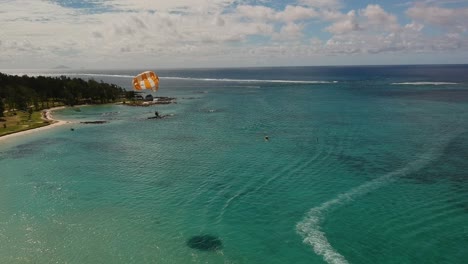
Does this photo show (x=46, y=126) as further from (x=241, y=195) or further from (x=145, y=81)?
(x=241, y=195)

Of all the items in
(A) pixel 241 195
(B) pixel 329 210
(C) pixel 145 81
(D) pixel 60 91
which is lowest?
(B) pixel 329 210

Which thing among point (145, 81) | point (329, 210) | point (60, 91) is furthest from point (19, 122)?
point (329, 210)

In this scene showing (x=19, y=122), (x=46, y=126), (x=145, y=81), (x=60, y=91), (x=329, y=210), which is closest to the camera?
(x=329, y=210)

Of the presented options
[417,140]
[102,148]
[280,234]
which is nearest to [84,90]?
[102,148]

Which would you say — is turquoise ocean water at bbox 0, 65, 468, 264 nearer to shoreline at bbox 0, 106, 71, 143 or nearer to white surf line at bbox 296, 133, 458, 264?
white surf line at bbox 296, 133, 458, 264

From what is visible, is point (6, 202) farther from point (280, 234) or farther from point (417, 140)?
point (417, 140)

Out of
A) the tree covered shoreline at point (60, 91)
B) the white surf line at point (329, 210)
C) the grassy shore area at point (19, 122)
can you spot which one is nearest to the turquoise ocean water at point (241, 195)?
the white surf line at point (329, 210)

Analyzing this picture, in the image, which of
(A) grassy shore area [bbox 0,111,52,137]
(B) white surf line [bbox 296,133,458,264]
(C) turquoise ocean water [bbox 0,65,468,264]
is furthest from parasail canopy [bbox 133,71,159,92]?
(B) white surf line [bbox 296,133,458,264]
